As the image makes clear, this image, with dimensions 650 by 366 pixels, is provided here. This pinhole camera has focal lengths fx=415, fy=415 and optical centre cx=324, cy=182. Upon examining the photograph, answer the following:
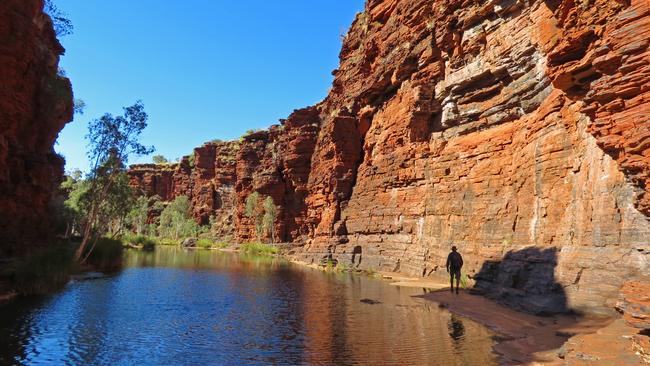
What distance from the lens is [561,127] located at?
60.4ft

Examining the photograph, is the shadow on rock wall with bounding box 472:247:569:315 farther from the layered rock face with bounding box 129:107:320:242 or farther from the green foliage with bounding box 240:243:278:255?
the layered rock face with bounding box 129:107:320:242

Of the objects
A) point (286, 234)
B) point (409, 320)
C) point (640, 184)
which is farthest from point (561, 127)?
point (286, 234)

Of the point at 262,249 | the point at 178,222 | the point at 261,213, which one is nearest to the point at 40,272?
the point at 262,249

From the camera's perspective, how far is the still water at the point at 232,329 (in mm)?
10516

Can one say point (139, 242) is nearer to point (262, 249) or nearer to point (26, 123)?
point (262, 249)

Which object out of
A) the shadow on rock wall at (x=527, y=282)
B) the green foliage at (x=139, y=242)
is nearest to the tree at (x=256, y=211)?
the green foliage at (x=139, y=242)

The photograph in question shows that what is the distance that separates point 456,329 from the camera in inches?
546

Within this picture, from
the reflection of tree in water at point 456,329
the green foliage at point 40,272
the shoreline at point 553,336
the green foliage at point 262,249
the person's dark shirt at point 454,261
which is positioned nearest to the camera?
the shoreline at point 553,336

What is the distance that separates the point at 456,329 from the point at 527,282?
17.0 feet

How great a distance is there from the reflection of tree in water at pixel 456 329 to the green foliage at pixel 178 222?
94444 millimetres

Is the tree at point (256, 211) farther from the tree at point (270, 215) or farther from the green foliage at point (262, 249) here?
the green foliage at point (262, 249)

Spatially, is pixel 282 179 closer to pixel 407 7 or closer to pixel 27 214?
pixel 407 7

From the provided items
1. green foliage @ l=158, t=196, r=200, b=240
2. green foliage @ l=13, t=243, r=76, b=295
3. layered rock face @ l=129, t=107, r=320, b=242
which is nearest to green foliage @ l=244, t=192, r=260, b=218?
layered rock face @ l=129, t=107, r=320, b=242

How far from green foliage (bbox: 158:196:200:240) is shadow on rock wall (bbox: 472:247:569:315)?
91.5 meters
